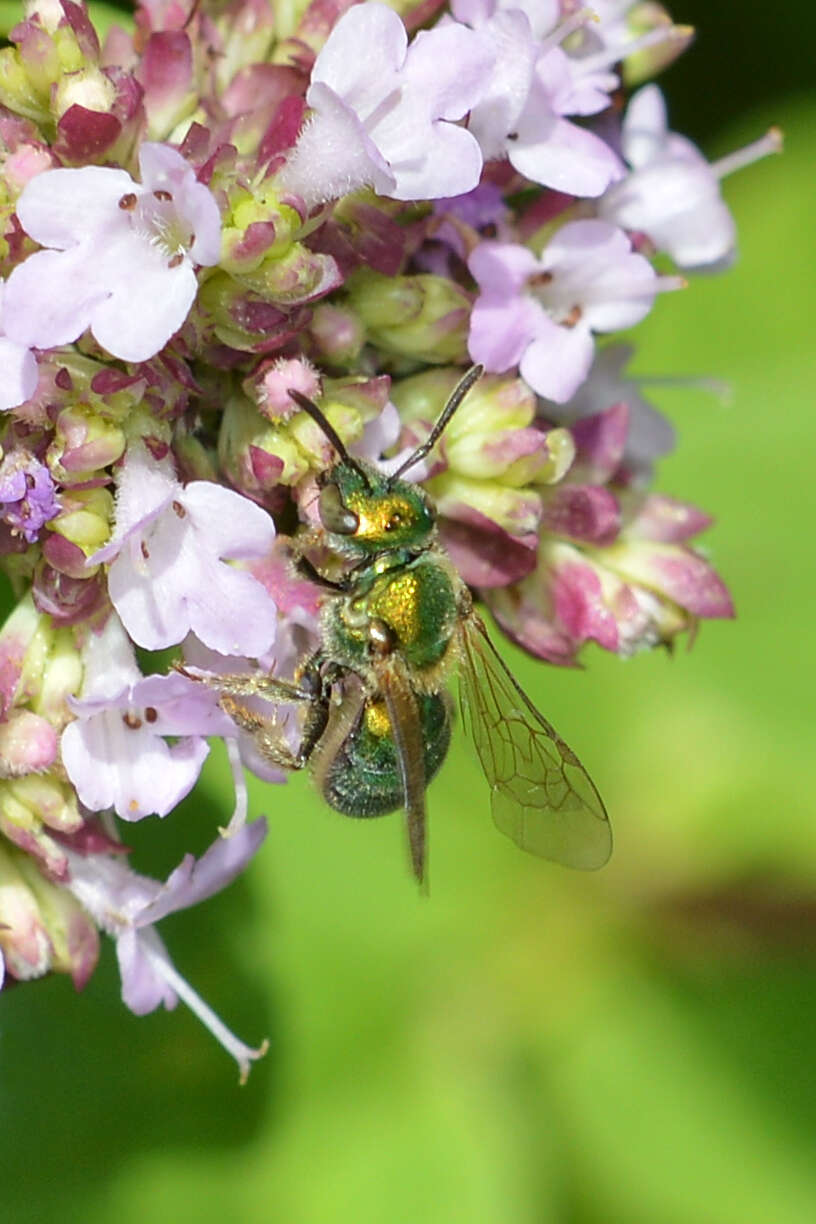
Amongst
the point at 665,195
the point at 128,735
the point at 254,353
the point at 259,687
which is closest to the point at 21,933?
the point at 128,735

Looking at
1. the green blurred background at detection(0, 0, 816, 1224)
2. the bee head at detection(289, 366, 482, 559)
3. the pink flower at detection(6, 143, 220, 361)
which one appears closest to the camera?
the pink flower at detection(6, 143, 220, 361)

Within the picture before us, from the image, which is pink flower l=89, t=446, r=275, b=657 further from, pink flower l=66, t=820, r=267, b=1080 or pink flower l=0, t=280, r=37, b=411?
pink flower l=66, t=820, r=267, b=1080

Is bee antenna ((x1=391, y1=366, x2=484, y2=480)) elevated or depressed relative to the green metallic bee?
elevated

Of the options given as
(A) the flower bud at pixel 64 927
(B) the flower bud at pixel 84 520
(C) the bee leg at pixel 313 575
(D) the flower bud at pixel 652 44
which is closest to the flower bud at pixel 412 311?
(C) the bee leg at pixel 313 575

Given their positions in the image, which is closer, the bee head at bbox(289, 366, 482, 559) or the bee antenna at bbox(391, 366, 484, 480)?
the bee head at bbox(289, 366, 482, 559)

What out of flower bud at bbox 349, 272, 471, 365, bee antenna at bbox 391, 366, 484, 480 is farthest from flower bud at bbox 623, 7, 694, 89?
bee antenna at bbox 391, 366, 484, 480

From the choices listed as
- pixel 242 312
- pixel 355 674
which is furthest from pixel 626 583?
pixel 242 312

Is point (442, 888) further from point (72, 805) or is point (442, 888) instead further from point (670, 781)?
point (72, 805)
